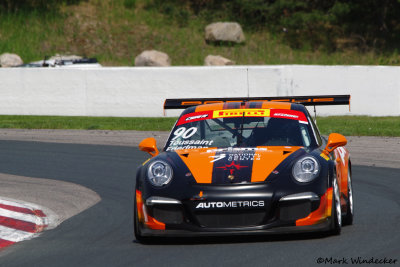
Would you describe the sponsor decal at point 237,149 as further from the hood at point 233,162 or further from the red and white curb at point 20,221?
the red and white curb at point 20,221

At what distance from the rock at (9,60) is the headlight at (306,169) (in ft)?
107

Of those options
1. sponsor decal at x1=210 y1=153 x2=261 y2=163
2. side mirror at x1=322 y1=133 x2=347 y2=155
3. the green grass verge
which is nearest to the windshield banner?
side mirror at x1=322 y1=133 x2=347 y2=155

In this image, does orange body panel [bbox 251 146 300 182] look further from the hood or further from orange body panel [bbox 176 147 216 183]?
orange body panel [bbox 176 147 216 183]

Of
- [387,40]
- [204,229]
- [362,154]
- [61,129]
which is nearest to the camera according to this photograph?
[204,229]

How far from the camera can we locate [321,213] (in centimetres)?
687

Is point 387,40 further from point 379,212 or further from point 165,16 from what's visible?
point 379,212

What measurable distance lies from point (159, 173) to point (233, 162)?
2.09ft

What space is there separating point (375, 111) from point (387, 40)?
62.7 ft

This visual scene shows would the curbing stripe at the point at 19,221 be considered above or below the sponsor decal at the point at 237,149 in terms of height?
below

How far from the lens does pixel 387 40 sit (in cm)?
4259

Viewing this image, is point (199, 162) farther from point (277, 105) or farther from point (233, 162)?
point (277, 105)

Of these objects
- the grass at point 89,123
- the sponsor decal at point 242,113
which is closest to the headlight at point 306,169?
the sponsor decal at point 242,113

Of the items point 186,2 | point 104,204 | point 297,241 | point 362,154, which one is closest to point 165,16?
point 186,2

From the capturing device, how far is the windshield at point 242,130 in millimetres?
7902
